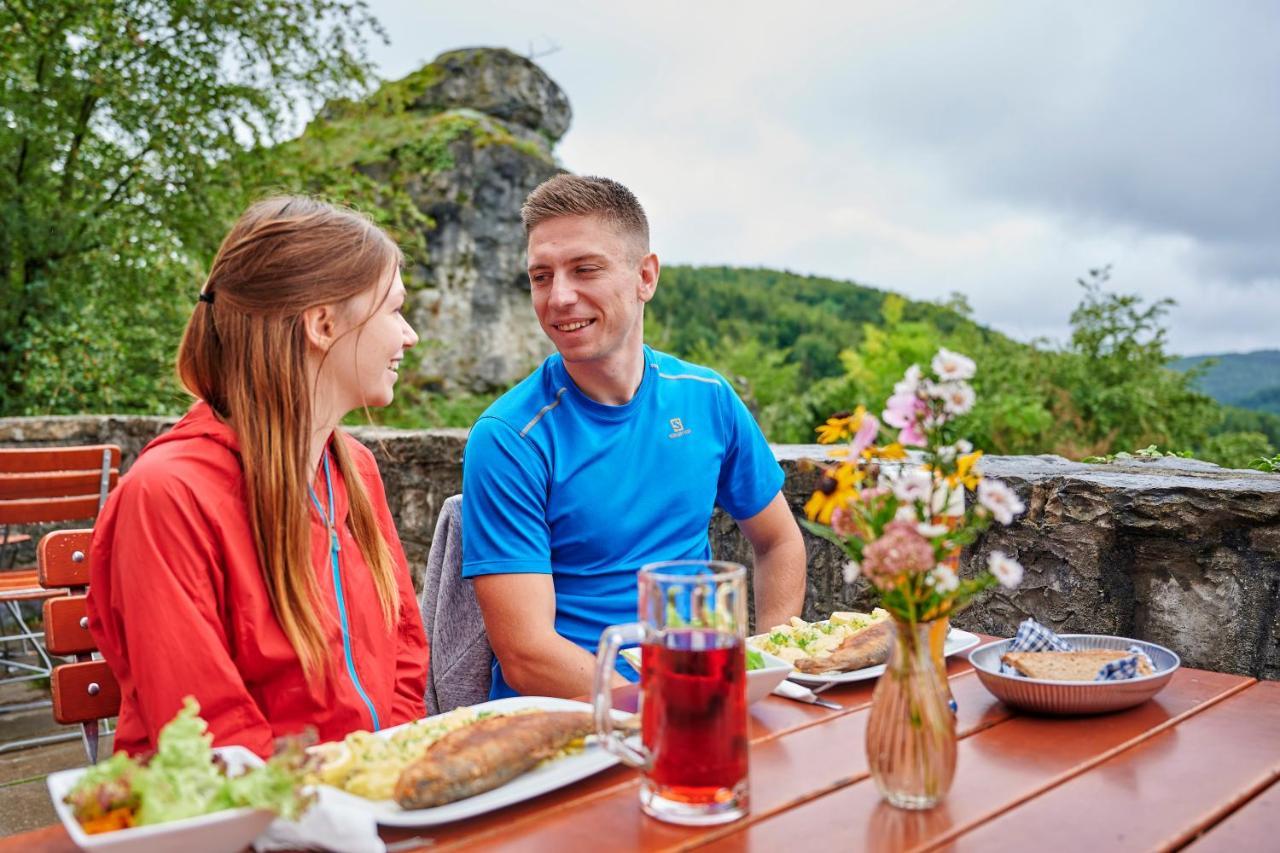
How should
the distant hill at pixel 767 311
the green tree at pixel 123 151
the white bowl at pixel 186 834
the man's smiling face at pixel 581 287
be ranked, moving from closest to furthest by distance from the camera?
the white bowl at pixel 186 834, the man's smiling face at pixel 581 287, the green tree at pixel 123 151, the distant hill at pixel 767 311

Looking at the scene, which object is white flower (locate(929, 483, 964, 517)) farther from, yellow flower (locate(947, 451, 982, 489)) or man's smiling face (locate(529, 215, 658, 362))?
man's smiling face (locate(529, 215, 658, 362))

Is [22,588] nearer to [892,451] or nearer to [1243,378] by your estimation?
[892,451]

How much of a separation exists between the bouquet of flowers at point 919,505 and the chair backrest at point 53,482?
3697 mm

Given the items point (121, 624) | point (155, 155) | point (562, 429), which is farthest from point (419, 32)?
point (121, 624)

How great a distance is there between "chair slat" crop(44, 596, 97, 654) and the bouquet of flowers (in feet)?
4.21

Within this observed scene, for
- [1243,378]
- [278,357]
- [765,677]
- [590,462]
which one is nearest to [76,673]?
[278,357]

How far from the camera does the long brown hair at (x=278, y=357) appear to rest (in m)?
1.47

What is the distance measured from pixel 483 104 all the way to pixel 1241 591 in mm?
11388

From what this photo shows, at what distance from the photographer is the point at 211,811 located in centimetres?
91

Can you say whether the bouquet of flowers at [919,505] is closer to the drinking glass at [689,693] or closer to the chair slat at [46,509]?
the drinking glass at [689,693]

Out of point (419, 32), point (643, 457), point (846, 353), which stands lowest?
point (643, 457)

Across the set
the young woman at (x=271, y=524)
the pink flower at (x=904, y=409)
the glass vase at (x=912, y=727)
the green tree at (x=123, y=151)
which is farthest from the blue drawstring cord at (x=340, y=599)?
the green tree at (x=123, y=151)

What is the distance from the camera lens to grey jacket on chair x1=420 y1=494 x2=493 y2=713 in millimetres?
2068

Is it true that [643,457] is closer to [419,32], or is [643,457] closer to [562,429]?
[562,429]
